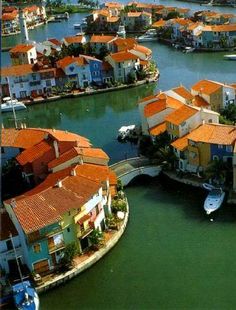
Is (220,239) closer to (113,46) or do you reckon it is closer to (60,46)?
(113,46)

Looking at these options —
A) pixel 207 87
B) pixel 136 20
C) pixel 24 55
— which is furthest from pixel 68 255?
pixel 136 20

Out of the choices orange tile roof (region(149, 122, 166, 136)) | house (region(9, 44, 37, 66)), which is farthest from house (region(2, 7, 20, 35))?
orange tile roof (region(149, 122, 166, 136))

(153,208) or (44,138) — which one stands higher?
(44,138)

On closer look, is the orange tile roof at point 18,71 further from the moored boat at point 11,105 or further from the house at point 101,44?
the house at point 101,44

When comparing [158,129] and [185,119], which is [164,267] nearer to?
[185,119]

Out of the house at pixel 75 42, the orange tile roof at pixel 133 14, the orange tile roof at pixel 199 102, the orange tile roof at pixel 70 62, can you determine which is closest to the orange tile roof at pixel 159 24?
the orange tile roof at pixel 133 14

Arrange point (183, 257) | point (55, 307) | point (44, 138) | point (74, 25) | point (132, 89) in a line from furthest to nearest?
point (74, 25), point (132, 89), point (44, 138), point (183, 257), point (55, 307)

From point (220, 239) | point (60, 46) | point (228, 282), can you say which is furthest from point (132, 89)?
point (228, 282)
